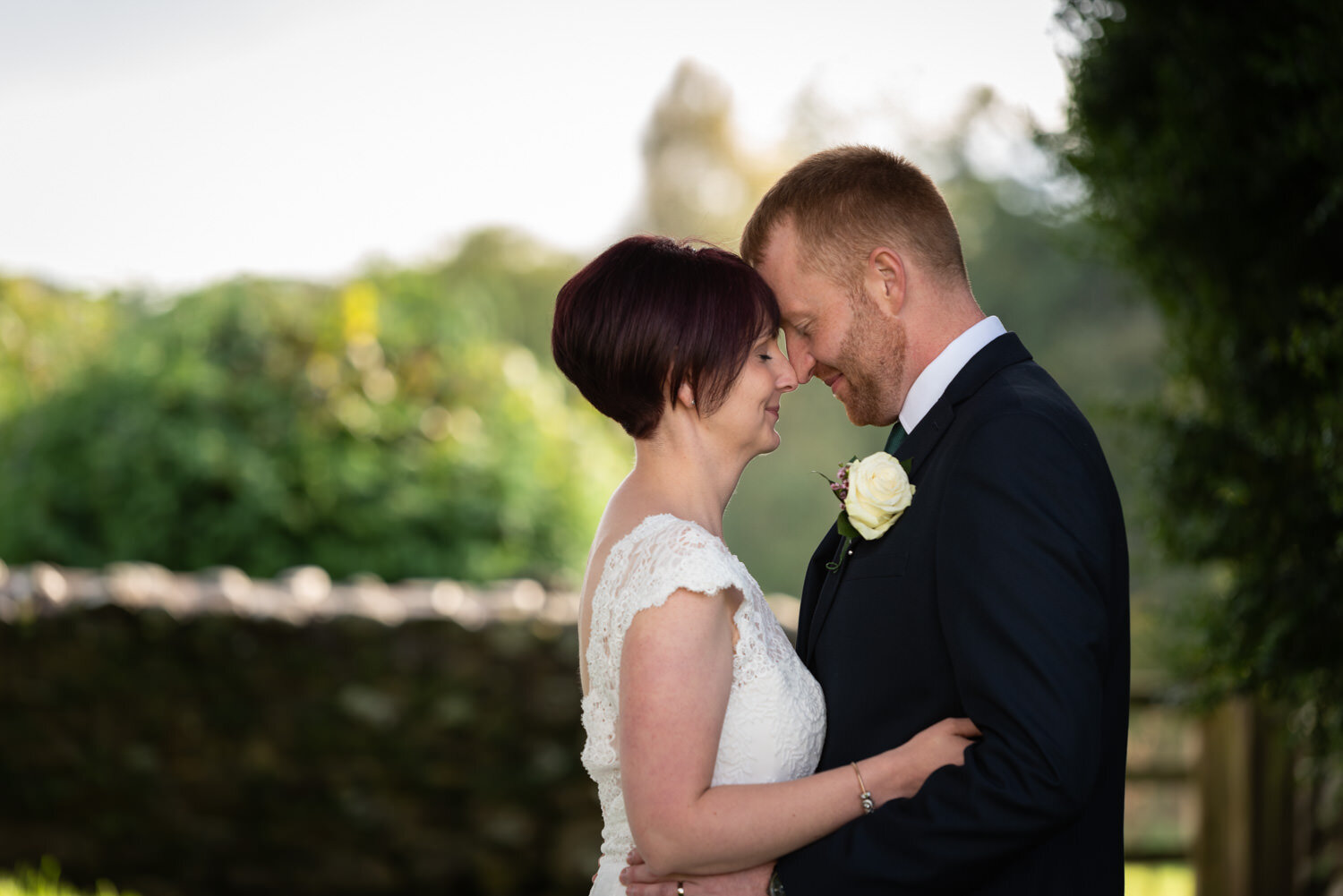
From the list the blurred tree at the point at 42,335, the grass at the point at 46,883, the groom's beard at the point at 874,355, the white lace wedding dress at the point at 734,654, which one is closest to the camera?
the white lace wedding dress at the point at 734,654

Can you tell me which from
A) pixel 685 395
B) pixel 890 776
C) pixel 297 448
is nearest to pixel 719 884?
pixel 890 776

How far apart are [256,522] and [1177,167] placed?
17.5 feet

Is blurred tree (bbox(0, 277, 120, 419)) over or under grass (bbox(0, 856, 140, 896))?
over

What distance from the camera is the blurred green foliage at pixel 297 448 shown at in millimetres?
6641

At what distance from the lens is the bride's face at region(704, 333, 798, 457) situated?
7.86 feet

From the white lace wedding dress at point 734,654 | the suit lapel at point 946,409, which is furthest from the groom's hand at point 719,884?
the suit lapel at point 946,409

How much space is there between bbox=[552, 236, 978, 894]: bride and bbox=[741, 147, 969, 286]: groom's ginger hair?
178 millimetres

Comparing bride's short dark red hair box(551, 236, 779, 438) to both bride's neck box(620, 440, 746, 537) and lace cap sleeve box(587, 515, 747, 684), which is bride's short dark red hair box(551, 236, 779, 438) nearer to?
bride's neck box(620, 440, 746, 537)

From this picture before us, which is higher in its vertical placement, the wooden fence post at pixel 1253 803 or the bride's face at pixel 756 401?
the bride's face at pixel 756 401

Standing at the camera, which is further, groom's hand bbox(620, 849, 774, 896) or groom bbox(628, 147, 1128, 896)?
groom's hand bbox(620, 849, 774, 896)

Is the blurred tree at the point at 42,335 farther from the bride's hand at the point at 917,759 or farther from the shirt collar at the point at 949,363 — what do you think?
the bride's hand at the point at 917,759

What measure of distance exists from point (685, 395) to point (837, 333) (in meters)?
0.39

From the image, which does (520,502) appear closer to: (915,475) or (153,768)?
(153,768)

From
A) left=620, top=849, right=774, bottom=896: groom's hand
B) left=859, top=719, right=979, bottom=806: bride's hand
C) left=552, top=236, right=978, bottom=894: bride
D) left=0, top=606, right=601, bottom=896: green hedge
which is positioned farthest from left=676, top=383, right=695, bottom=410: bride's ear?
left=0, top=606, right=601, bottom=896: green hedge
